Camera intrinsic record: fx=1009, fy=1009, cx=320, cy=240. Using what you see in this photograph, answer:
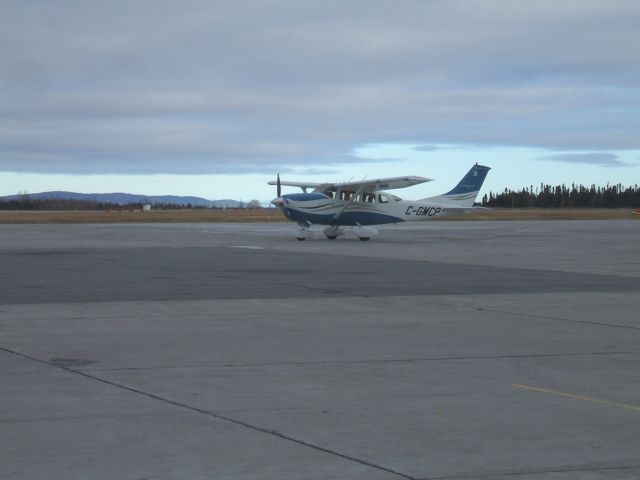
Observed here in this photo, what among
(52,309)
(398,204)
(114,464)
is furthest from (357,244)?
(114,464)

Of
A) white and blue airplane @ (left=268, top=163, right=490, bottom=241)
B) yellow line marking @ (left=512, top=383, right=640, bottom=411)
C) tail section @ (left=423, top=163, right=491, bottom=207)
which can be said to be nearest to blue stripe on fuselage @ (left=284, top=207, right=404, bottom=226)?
white and blue airplane @ (left=268, top=163, right=490, bottom=241)

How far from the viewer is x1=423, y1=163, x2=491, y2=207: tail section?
49062 mm

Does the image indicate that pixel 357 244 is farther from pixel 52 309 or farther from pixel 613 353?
pixel 613 353

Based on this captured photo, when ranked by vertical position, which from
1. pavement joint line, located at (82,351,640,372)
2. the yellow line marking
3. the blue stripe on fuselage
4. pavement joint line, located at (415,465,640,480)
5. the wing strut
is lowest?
pavement joint line, located at (415,465,640,480)

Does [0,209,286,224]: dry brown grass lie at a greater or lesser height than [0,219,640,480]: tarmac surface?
greater

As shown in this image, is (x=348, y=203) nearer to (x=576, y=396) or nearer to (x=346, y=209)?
(x=346, y=209)

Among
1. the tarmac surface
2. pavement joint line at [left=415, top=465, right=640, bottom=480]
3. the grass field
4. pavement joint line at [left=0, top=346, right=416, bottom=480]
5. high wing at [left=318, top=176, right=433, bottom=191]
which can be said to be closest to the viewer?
pavement joint line at [left=415, top=465, right=640, bottom=480]

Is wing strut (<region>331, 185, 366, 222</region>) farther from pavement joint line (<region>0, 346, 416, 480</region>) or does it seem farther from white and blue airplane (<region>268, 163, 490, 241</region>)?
pavement joint line (<region>0, 346, 416, 480</region>)

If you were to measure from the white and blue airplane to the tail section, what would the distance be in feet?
11.6

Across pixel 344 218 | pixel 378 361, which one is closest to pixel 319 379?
pixel 378 361

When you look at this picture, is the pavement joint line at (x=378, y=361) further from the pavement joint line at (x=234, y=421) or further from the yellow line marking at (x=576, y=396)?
the yellow line marking at (x=576, y=396)

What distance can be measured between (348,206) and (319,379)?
110 ft

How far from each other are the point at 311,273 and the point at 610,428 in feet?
51.0

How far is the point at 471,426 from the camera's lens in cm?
752
